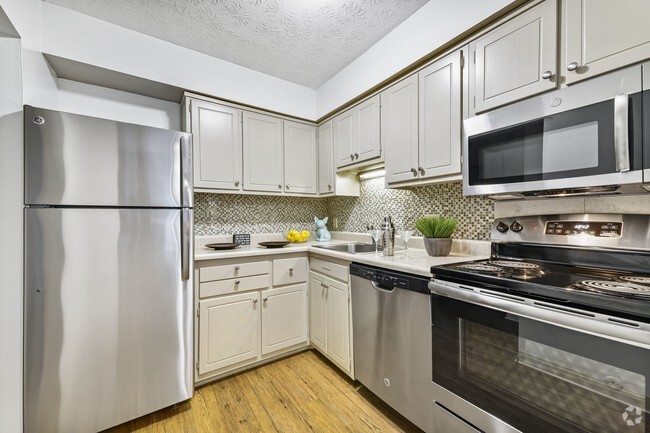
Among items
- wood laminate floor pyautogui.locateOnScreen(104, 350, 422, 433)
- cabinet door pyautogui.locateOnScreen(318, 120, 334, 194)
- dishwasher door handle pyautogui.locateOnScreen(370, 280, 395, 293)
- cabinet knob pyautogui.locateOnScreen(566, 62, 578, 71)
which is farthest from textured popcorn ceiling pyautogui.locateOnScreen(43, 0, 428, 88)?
wood laminate floor pyautogui.locateOnScreen(104, 350, 422, 433)

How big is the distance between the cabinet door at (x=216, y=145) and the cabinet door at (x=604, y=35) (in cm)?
226

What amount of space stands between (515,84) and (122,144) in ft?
6.90

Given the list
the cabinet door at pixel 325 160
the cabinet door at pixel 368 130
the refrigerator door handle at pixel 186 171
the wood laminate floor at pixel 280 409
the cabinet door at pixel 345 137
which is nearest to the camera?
the wood laminate floor at pixel 280 409

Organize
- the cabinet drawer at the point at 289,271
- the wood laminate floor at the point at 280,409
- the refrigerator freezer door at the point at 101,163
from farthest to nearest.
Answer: the cabinet drawer at the point at 289,271
the wood laminate floor at the point at 280,409
the refrigerator freezer door at the point at 101,163

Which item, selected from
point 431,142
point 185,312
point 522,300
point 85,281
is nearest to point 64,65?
point 85,281

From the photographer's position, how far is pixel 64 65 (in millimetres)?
1919

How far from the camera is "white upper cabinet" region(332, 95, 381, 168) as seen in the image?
224 cm

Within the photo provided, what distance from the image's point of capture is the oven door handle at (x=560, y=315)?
0.79 m

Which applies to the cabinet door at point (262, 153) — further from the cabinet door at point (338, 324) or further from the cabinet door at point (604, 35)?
the cabinet door at point (604, 35)

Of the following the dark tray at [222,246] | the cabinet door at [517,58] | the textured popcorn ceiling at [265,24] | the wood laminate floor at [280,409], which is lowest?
the wood laminate floor at [280,409]

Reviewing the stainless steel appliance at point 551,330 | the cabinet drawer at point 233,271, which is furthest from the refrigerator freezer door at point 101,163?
the stainless steel appliance at point 551,330

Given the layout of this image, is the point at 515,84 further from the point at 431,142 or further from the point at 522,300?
the point at 522,300

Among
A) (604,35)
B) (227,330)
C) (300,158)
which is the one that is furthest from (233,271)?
(604,35)

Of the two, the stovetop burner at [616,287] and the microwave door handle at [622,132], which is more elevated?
the microwave door handle at [622,132]
